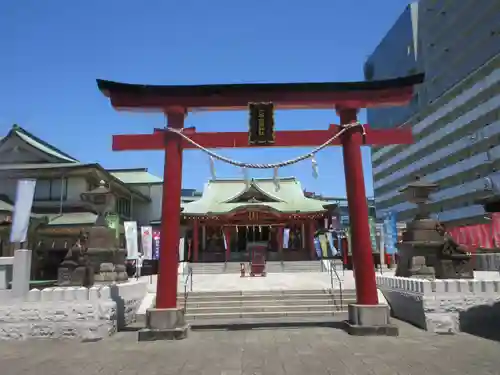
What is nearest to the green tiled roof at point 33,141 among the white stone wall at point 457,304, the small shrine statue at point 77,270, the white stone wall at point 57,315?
the small shrine statue at point 77,270

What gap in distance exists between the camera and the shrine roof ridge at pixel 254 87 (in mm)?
10812

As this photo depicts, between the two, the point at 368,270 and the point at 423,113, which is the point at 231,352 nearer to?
the point at 368,270

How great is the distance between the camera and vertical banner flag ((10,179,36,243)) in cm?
1119

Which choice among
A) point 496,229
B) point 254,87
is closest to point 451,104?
point 496,229

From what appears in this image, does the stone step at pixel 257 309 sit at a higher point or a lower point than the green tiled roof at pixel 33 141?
lower

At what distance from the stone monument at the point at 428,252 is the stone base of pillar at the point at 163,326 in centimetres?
760

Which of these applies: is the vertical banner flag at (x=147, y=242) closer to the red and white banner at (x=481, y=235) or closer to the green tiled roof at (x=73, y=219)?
the green tiled roof at (x=73, y=219)

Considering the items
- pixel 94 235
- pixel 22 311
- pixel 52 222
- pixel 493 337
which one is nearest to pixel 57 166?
pixel 52 222

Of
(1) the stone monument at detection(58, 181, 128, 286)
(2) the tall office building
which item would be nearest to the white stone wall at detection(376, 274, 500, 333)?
(1) the stone monument at detection(58, 181, 128, 286)

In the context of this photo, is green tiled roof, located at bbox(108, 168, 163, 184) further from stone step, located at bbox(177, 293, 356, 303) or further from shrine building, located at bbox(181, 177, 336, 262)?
stone step, located at bbox(177, 293, 356, 303)

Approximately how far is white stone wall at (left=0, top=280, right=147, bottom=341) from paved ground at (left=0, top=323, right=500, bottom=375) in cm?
47

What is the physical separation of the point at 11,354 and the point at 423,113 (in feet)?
204

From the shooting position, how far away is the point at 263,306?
14781mm

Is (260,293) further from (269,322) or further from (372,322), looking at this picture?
(372,322)
